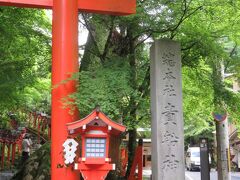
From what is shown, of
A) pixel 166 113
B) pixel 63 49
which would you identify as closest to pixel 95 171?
pixel 166 113

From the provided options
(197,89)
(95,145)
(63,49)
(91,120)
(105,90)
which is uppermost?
(63,49)

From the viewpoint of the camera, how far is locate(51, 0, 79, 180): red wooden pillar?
25.4 ft

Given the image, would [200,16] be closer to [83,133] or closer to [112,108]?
[112,108]

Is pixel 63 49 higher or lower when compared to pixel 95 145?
higher

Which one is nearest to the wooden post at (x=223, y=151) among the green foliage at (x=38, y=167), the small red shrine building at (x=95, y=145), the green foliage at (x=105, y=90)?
the green foliage at (x=105, y=90)

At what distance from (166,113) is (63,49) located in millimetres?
2622

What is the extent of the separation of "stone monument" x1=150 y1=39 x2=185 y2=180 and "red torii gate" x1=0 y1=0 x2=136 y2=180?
1.42m

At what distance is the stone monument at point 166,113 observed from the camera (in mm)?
7812

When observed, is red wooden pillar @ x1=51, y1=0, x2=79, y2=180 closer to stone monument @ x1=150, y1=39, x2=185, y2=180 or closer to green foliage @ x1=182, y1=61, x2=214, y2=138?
stone monument @ x1=150, y1=39, x2=185, y2=180

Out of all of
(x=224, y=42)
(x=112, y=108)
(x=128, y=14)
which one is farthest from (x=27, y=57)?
(x=224, y=42)

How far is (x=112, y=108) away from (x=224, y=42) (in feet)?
16.6

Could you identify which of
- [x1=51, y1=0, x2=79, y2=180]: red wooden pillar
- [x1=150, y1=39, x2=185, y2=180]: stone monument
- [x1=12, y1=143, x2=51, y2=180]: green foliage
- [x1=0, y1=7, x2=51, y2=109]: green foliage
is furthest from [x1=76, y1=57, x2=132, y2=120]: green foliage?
[x1=12, y1=143, x2=51, y2=180]: green foliage

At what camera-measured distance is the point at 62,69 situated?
812cm

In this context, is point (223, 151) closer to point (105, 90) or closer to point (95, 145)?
point (105, 90)
